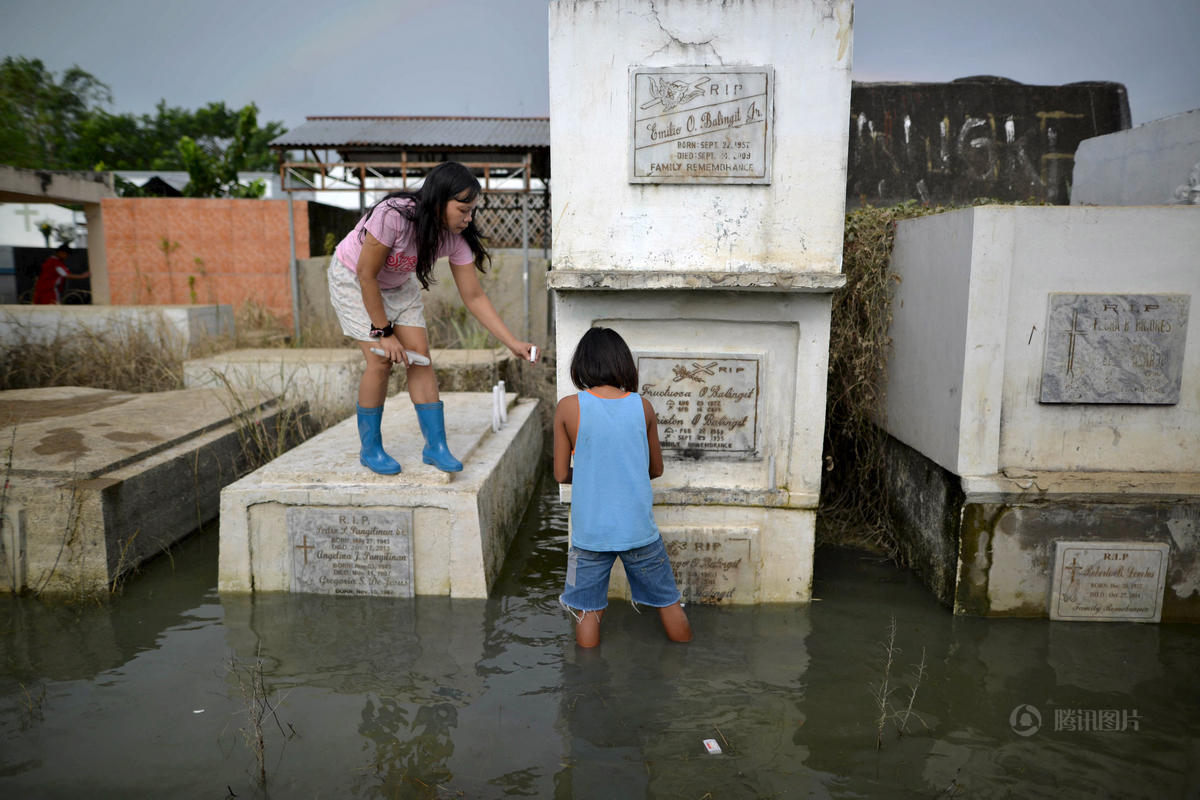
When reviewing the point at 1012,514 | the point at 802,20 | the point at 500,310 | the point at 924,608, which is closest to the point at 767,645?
the point at 924,608

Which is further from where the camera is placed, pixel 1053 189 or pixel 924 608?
pixel 1053 189

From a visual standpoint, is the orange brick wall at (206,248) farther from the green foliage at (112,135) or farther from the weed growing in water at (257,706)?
the weed growing in water at (257,706)

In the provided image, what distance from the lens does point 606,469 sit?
3.18 m

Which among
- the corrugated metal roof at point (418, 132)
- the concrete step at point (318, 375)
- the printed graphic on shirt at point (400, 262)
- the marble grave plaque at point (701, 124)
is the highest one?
the corrugated metal roof at point (418, 132)

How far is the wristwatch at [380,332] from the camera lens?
12.6 ft

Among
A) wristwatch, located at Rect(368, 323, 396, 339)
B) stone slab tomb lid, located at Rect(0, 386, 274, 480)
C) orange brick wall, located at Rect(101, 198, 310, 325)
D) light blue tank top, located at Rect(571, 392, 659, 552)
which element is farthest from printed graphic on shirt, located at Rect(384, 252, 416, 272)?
orange brick wall, located at Rect(101, 198, 310, 325)

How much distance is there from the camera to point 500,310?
1041cm

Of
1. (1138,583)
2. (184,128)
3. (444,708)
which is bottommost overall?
(444,708)

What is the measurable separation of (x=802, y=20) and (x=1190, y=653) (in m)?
3.17

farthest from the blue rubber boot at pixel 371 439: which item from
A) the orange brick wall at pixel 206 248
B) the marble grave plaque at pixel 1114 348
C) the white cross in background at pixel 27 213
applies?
the white cross in background at pixel 27 213

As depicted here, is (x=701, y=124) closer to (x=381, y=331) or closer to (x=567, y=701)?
(x=381, y=331)

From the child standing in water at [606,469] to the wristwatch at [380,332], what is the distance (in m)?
1.08

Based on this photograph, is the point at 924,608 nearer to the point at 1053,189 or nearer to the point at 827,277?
the point at 827,277

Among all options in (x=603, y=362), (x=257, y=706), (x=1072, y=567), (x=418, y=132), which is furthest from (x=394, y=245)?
(x=418, y=132)
